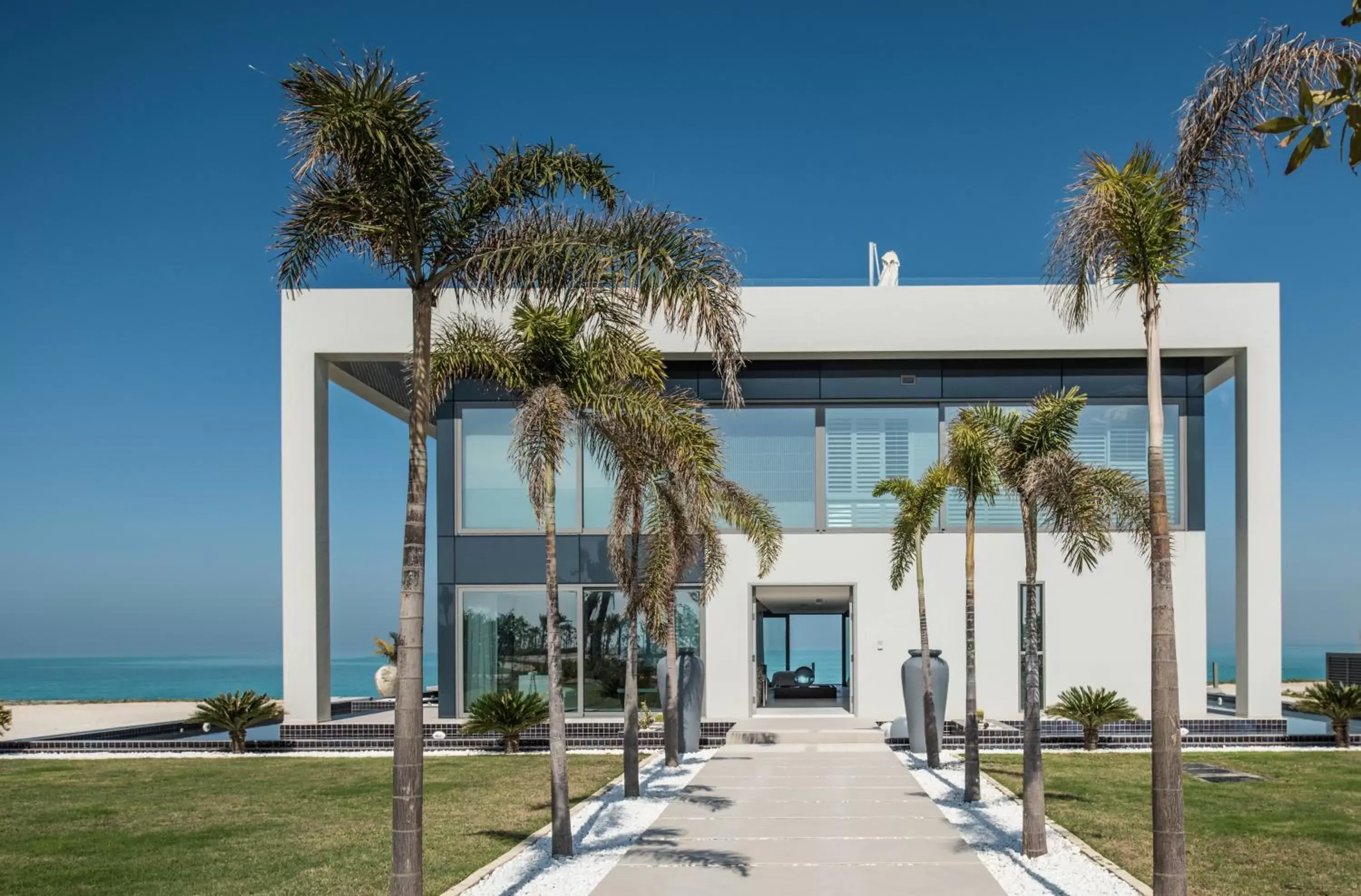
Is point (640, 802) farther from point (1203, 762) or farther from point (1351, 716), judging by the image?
point (1351, 716)

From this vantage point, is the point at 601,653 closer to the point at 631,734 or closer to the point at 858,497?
the point at 858,497

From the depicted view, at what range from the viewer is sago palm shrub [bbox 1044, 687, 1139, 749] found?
17.9 m

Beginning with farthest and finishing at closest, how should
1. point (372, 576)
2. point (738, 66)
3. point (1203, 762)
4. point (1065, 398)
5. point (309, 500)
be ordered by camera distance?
1. point (372, 576)
2. point (309, 500)
3. point (738, 66)
4. point (1203, 762)
5. point (1065, 398)

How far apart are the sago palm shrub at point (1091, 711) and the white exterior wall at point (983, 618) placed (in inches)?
104

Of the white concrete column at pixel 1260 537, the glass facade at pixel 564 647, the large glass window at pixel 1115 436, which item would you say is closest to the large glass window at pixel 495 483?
the glass facade at pixel 564 647

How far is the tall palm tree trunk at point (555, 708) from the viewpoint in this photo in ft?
31.8

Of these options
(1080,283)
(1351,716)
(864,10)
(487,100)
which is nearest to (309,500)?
(487,100)

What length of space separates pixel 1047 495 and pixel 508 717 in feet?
34.6

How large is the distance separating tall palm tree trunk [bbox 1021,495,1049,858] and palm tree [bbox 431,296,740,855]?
327cm

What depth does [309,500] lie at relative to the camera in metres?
20.8

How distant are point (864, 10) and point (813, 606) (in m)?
15.3

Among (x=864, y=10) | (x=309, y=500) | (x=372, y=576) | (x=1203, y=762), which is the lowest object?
(x=1203, y=762)

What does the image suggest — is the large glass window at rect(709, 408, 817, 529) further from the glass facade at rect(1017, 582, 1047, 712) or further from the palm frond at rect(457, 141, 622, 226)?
the palm frond at rect(457, 141, 622, 226)

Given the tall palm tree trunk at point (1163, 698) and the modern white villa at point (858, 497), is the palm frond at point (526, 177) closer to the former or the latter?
the tall palm tree trunk at point (1163, 698)
